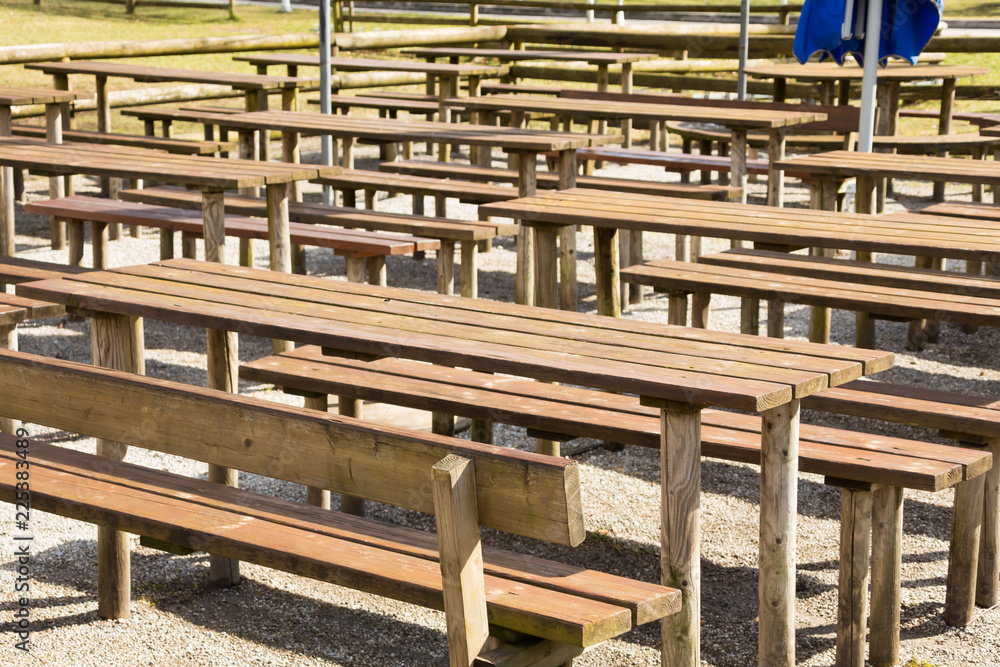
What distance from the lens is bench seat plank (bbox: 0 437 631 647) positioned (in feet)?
6.99

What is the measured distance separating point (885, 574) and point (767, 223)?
1.57 m

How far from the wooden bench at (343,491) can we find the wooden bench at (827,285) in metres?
1.54

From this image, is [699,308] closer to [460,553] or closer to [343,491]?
[343,491]

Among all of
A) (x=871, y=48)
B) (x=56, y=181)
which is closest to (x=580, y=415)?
(x=871, y=48)

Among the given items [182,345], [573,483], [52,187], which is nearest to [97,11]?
[52,187]

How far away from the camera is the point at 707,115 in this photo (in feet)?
20.3

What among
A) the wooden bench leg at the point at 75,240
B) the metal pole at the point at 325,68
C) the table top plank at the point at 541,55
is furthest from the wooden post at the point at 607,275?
the table top plank at the point at 541,55

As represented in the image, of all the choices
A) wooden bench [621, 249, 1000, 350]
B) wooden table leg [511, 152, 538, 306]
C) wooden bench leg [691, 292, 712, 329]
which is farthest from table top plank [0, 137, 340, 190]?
wooden bench leg [691, 292, 712, 329]

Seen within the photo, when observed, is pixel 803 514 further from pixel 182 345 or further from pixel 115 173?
pixel 182 345

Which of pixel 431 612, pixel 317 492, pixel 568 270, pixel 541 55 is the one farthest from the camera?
pixel 541 55

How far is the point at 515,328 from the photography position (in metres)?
2.89

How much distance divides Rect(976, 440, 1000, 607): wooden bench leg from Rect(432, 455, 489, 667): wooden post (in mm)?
Answer: 1934

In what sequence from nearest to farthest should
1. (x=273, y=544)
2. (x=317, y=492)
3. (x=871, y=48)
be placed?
(x=273, y=544) < (x=317, y=492) < (x=871, y=48)

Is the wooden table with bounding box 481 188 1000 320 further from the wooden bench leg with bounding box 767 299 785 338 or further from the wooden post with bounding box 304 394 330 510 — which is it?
the wooden post with bounding box 304 394 330 510
